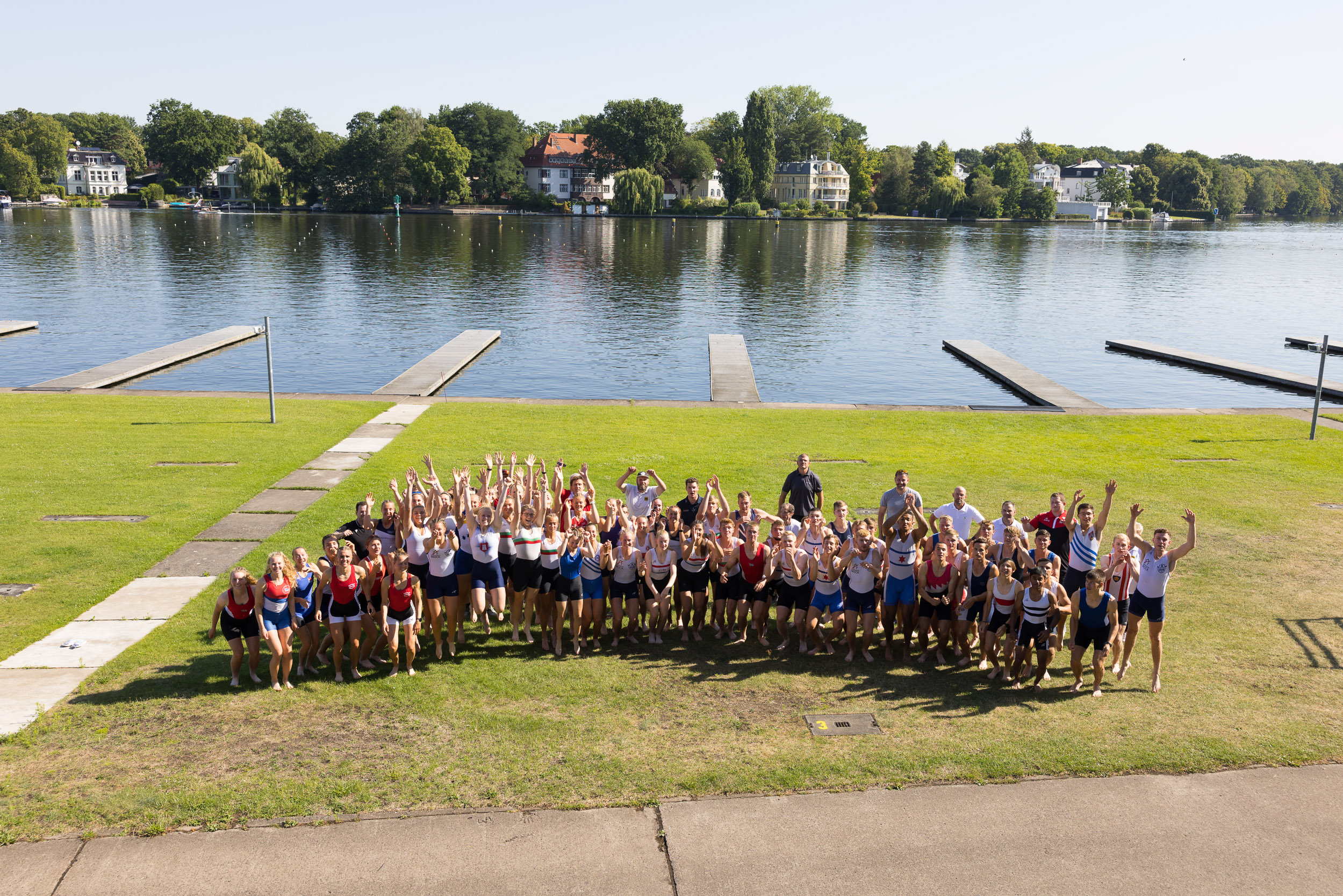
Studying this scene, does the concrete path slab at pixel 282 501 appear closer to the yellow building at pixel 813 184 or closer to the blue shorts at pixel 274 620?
the blue shorts at pixel 274 620

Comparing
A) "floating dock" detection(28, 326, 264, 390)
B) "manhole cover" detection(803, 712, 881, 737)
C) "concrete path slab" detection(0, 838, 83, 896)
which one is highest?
"floating dock" detection(28, 326, 264, 390)

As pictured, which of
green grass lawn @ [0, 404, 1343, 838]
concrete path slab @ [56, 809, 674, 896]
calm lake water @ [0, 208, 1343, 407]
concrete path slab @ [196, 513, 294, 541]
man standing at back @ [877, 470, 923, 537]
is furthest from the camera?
calm lake water @ [0, 208, 1343, 407]

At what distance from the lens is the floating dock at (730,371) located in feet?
93.6

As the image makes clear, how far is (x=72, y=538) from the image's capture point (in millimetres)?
14422

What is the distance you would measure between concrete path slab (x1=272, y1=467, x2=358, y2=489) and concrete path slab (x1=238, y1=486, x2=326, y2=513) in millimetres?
198

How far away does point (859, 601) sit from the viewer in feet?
37.2

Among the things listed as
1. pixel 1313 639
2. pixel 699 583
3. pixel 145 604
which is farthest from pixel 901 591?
pixel 145 604

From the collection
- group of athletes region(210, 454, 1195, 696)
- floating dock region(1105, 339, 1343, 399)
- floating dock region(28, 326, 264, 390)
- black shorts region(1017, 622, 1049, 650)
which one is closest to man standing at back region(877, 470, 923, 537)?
group of athletes region(210, 454, 1195, 696)

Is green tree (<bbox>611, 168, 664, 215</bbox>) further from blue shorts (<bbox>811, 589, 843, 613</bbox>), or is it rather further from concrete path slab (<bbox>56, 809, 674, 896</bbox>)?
concrete path slab (<bbox>56, 809, 674, 896</bbox>)

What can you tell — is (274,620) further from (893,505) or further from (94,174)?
(94,174)

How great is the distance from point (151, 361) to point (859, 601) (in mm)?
30402

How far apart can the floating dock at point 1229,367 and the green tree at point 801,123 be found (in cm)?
13847

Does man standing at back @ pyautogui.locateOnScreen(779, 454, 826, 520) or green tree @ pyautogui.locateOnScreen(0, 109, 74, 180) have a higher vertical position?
green tree @ pyautogui.locateOnScreen(0, 109, 74, 180)

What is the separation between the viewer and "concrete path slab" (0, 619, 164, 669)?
35.1 ft
